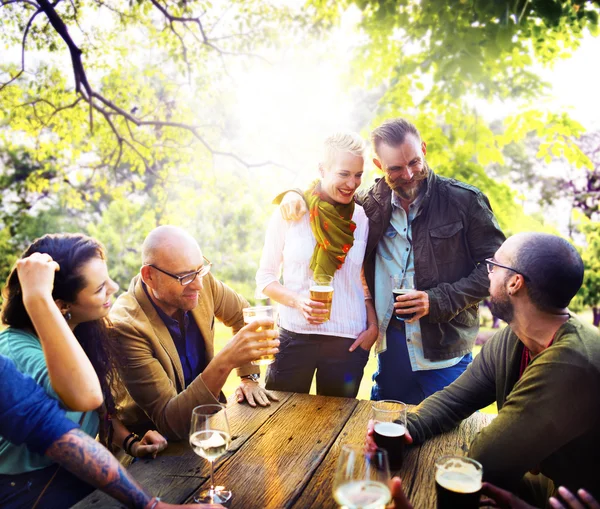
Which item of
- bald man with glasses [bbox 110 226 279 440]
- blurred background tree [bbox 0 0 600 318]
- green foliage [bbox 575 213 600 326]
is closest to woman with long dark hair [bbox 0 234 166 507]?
bald man with glasses [bbox 110 226 279 440]

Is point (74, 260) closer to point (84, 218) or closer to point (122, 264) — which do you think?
point (122, 264)

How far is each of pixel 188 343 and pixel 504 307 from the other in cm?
175

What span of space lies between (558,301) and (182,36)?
8.89 m

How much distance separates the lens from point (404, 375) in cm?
315

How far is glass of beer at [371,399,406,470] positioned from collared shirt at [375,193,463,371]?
1.04 meters

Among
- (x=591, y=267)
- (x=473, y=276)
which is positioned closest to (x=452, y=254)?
(x=473, y=276)

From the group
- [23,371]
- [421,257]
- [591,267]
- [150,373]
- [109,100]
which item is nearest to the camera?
[23,371]

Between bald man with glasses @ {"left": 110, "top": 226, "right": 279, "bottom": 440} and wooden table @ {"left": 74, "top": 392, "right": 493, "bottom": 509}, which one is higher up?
Result: bald man with glasses @ {"left": 110, "top": 226, "right": 279, "bottom": 440}

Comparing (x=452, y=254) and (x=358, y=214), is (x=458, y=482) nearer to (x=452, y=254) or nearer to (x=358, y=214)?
(x=452, y=254)

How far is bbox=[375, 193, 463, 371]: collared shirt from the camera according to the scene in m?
3.05

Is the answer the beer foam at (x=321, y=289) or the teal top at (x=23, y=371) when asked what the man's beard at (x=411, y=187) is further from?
the teal top at (x=23, y=371)

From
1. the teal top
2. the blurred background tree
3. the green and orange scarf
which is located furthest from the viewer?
the blurred background tree

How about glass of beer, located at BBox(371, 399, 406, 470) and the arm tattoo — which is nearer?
the arm tattoo

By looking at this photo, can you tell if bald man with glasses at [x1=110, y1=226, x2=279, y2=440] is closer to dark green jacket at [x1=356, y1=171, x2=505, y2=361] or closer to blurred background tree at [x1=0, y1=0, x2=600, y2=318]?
dark green jacket at [x1=356, y1=171, x2=505, y2=361]
